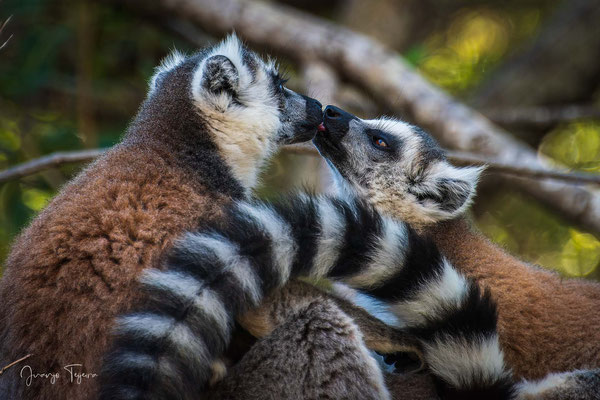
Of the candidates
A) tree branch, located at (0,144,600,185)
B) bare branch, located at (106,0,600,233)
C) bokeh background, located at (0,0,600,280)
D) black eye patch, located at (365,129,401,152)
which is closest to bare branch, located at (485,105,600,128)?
bokeh background, located at (0,0,600,280)

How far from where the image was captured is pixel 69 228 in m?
2.79

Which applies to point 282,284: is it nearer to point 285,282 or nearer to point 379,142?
point 285,282

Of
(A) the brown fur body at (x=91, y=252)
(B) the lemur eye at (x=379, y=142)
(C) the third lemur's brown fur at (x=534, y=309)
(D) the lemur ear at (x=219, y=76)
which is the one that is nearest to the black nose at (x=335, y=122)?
(B) the lemur eye at (x=379, y=142)

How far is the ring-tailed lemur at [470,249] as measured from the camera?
11.0 feet

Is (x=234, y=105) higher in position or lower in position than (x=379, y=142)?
lower

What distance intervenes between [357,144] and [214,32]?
13.0 feet

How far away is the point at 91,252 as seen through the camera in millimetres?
2713

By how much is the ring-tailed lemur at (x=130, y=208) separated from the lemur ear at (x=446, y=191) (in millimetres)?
953

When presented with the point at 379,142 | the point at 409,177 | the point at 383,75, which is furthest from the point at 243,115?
the point at 383,75

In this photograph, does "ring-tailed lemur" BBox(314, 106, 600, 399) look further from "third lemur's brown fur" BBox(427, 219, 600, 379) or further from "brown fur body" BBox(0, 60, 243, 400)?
"brown fur body" BBox(0, 60, 243, 400)

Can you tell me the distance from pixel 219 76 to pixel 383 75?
3296 mm

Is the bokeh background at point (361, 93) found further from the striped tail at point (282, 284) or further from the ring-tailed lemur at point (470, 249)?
the striped tail at point (282, 284)

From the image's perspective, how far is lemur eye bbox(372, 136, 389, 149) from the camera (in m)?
4.35

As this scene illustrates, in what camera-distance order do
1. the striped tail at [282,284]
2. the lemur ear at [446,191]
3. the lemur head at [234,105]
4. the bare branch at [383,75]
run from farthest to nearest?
the bare branch at [383,75], the lemur ear at [446,191], the lemur head at [234,105], the striped tail at [282,284]
